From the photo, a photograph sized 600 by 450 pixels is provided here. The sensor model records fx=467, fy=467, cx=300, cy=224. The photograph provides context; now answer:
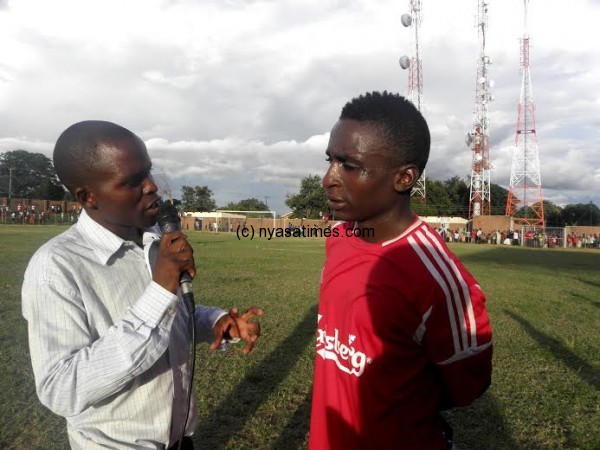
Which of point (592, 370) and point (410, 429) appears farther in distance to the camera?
point (592, 370)

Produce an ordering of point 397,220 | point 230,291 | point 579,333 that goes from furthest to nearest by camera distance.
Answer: point 230,291 < point 579,333 < point 397,220

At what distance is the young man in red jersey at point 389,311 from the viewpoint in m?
1.65

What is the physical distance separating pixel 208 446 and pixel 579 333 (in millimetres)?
6973

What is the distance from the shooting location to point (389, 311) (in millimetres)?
1705

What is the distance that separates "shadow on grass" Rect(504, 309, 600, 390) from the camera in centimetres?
583

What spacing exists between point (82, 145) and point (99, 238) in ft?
1.15

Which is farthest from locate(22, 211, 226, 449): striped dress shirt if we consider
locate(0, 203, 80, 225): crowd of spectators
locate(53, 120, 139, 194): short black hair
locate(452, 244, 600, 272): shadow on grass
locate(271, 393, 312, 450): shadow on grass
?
locate(0, 203, 80, 225): crowd of spectators

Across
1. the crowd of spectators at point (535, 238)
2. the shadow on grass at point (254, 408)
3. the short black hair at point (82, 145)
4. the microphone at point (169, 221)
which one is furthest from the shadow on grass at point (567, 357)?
the crowd of spectators at point (535, 238)

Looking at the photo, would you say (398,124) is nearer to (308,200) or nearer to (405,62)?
(405,62)

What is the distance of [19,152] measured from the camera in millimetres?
78438

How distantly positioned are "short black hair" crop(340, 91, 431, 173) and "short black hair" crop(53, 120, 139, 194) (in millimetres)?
961

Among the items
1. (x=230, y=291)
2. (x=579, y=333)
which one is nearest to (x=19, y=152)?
(x=230, y=291)

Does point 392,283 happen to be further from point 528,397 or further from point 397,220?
point 528,397

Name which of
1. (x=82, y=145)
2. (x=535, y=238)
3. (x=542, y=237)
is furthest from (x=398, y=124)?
(x=542, y=237)
